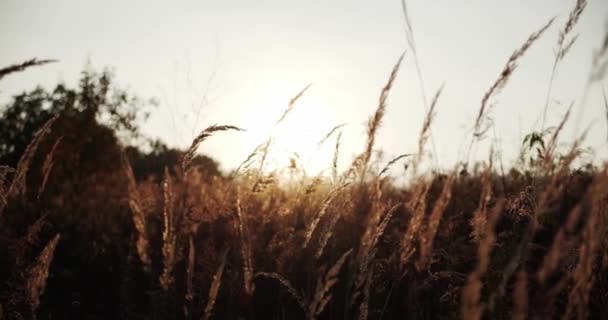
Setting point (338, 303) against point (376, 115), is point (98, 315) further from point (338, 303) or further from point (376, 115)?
point (376, 115)

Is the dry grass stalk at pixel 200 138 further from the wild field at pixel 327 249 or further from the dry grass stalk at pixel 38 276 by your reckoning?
the dry grass stalk at pixel 38 276

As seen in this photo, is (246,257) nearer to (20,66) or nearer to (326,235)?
(326,235)

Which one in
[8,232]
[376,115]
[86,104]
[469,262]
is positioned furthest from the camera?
[86,104]

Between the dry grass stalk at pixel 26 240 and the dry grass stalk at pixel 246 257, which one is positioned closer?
the dry grass stalk at pixel 246 257

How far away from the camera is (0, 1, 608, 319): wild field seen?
1343 millimetres

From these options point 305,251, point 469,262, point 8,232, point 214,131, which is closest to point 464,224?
point 469,262

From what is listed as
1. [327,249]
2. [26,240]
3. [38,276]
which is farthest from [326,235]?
[327,249]

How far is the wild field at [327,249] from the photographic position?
1.34 meters

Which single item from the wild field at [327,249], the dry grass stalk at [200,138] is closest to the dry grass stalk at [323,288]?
the wild field at [327,249]

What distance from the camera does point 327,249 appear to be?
140 inches

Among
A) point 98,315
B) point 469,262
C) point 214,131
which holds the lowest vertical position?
point 98,315

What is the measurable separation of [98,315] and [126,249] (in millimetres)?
1021

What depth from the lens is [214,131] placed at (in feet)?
5.20

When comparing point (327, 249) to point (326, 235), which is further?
point (327, 249)
